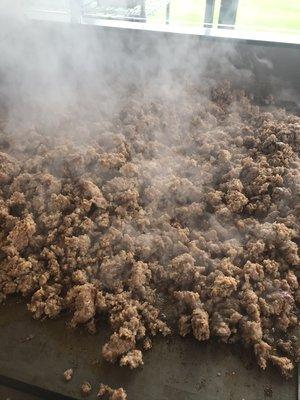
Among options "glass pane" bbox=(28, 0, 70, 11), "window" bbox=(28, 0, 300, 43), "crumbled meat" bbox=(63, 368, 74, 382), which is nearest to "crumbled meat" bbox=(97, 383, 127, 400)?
"crumbled meat" bbox=(63, 368, 74, 382)

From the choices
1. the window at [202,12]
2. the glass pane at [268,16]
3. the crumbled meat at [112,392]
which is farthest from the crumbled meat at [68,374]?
the glass pane at [268,16]

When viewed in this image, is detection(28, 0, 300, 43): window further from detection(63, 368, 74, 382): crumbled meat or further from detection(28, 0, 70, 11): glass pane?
detection(63, 368, 74, 382): crumbled meat

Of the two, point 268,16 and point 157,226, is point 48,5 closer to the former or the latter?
point 268,16

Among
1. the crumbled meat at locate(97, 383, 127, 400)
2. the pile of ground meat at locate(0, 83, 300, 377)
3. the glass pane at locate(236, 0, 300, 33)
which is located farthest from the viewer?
the glass pane at locate(236, 0, 300, 33)

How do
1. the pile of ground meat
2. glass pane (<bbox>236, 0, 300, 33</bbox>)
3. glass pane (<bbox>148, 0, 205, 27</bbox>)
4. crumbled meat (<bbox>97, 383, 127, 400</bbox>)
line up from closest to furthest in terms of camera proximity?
crumbled meat (<bbox>97, 383, 127, 400</bbox>) < the pile of ground meat < glass pane (<bbox>236, 0, 300, 33</bbox>) < glass pane (<bbox>148, 0, 205, 27</bbox>)

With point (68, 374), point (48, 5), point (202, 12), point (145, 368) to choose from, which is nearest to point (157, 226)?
point (145, 368)

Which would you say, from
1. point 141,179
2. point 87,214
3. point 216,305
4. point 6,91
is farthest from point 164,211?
point 6,91
